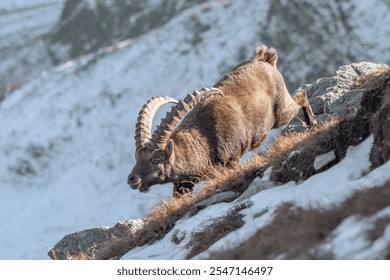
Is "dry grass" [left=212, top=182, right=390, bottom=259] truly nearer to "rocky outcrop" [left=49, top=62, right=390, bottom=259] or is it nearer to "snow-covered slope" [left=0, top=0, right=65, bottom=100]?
"rocky outcrop" [left=49, top=62, right=390, bottom=259]

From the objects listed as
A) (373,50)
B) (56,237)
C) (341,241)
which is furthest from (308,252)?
(373,50)

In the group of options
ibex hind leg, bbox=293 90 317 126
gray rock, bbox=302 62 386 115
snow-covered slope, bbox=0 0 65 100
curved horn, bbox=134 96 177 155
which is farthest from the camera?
snow-covered slope, bbox=0 0 65 100

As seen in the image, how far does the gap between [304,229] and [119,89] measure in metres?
30.0

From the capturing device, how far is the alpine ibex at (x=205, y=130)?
49.0 feet

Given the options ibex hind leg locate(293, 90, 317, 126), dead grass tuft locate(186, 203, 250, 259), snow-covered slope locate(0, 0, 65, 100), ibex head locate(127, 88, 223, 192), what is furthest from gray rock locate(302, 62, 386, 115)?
snow-covered slope locate(0, 0, 65, 100)

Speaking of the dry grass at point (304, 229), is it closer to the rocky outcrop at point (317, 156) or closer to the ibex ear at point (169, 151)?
the rocky outcrop at point (317, 156)

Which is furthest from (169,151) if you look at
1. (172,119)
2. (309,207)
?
(309,207)

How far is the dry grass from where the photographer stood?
26.0 ft

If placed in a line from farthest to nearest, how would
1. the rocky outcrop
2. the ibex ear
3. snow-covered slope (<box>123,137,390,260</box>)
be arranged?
1. the ibex ear
2. the rocky outcrop
3. snow-covered slope (<box>123,137,390,260</box>)

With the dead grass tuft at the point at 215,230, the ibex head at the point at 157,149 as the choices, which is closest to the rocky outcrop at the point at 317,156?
the dead grass tuft at the point at 215,230

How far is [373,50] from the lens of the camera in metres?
36.5

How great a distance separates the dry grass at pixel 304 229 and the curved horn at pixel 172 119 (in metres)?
6.02

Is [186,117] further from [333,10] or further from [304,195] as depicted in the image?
[333,10]

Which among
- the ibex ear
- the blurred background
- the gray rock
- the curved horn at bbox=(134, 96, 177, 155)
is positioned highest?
the curved horn at bbox=(134, 96, 177, 155)
